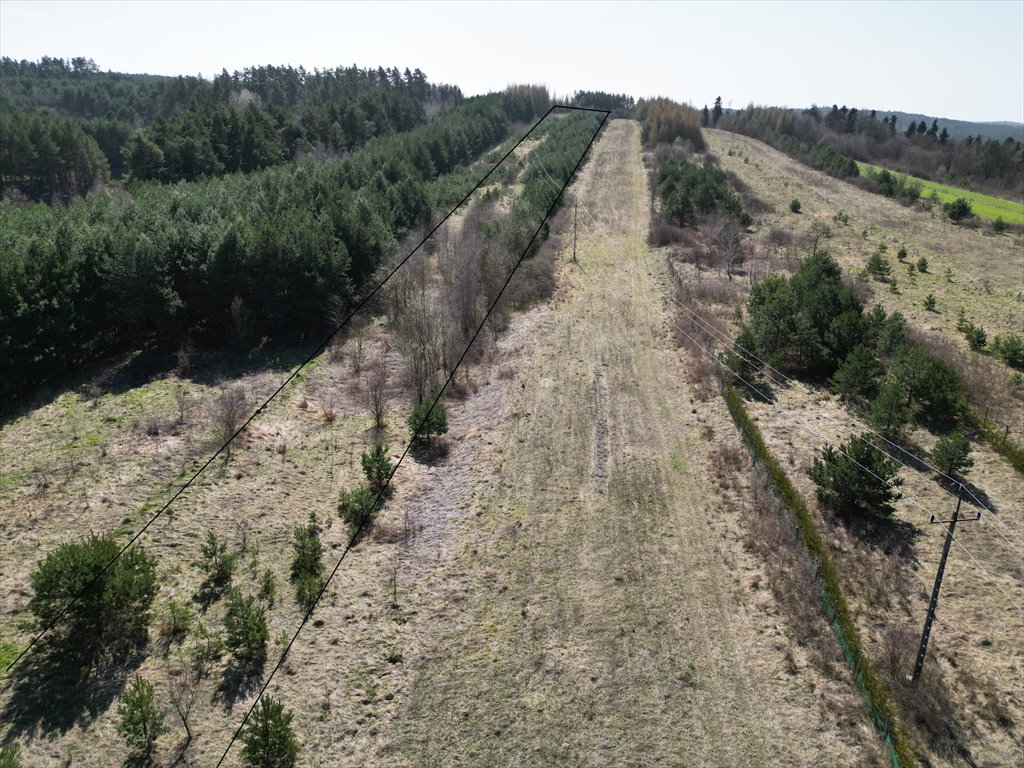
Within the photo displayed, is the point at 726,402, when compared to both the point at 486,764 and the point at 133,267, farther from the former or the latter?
the point at 133,267

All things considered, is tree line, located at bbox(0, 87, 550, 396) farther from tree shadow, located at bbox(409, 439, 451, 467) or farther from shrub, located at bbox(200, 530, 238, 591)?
shrub, located at bbox(200, 530, 238, 591)

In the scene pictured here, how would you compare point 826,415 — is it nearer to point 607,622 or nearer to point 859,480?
point 859,480

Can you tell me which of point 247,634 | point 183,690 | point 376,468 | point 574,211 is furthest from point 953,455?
point 574,211

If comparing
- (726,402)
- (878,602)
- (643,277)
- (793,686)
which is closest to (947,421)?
(726,402)

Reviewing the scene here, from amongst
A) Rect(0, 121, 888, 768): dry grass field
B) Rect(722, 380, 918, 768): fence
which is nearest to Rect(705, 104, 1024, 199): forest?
Rect(722, 380, 918, 768): fence

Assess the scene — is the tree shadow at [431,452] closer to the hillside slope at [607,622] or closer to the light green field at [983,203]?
the hillside slope at [607,622]
